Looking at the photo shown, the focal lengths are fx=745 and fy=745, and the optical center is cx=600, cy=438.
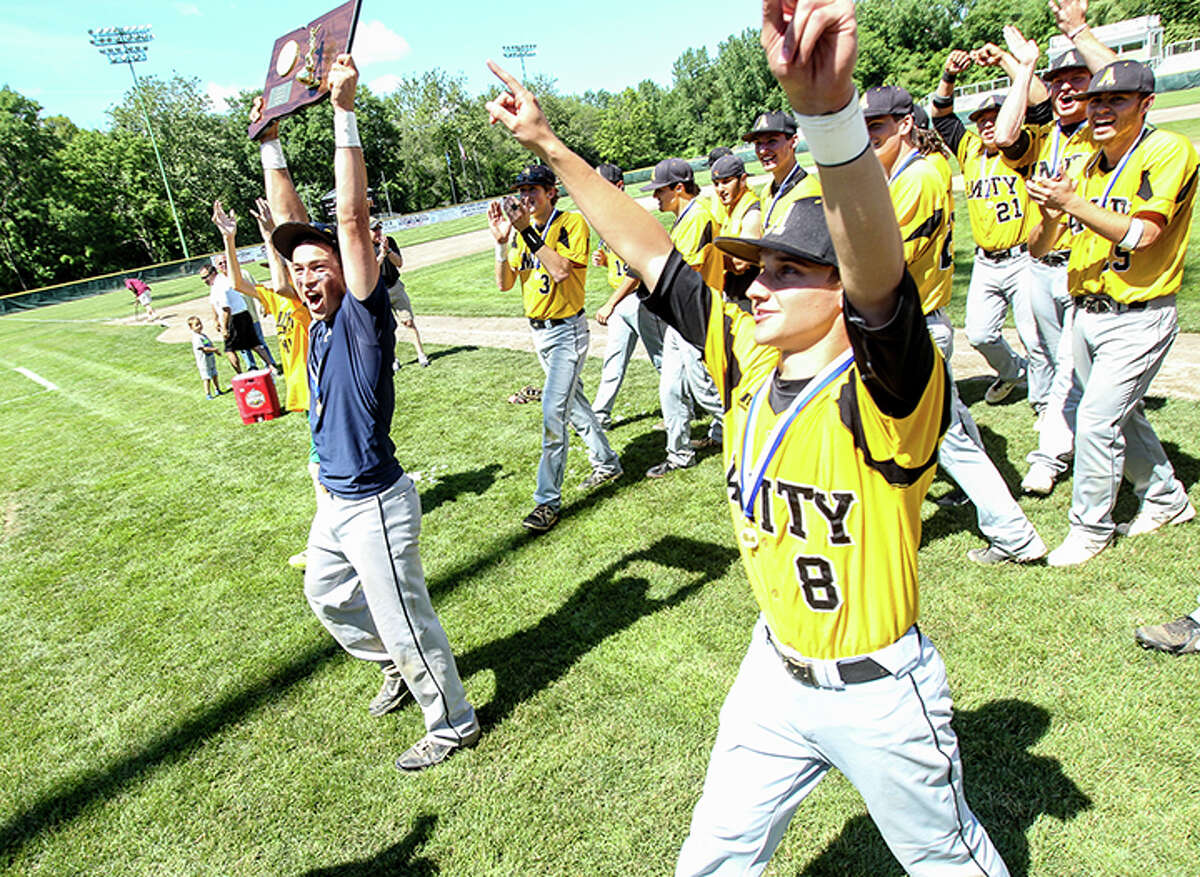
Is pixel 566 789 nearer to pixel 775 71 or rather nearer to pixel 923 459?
pixel 923 459

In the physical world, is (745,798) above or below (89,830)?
above

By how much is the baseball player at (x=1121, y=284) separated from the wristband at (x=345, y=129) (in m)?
3.36

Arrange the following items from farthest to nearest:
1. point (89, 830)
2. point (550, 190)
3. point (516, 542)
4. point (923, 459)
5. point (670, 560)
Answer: point (550, 190), point (516, 542), point (670, 560), point (89, 830), point (923, 459)

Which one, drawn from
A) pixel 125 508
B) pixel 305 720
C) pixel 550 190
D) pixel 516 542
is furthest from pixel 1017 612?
pixel 125 508

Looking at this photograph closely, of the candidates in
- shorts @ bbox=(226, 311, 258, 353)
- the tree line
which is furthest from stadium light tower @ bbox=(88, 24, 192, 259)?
shorts @ bbox=(226, 311, 258, 353)

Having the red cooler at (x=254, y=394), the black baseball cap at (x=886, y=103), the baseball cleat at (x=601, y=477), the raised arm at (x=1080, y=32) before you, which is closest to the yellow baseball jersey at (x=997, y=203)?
the raised arm at (x=1080, y=32)

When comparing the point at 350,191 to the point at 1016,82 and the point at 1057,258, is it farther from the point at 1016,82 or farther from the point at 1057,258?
the point at 1057,258

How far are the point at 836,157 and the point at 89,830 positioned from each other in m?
4.54

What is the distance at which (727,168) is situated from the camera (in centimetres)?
656

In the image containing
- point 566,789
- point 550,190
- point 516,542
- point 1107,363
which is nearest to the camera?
point 566,789

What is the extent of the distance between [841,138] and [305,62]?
3236mm

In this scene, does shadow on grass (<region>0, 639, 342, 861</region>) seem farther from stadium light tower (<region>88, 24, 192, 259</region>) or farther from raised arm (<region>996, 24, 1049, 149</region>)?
stadium light tower (<region>88, 24, 192, 259</region>)

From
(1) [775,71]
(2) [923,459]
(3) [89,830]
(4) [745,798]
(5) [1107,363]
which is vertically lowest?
(3) [89,830]

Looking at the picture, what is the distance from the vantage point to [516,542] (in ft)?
19.9
